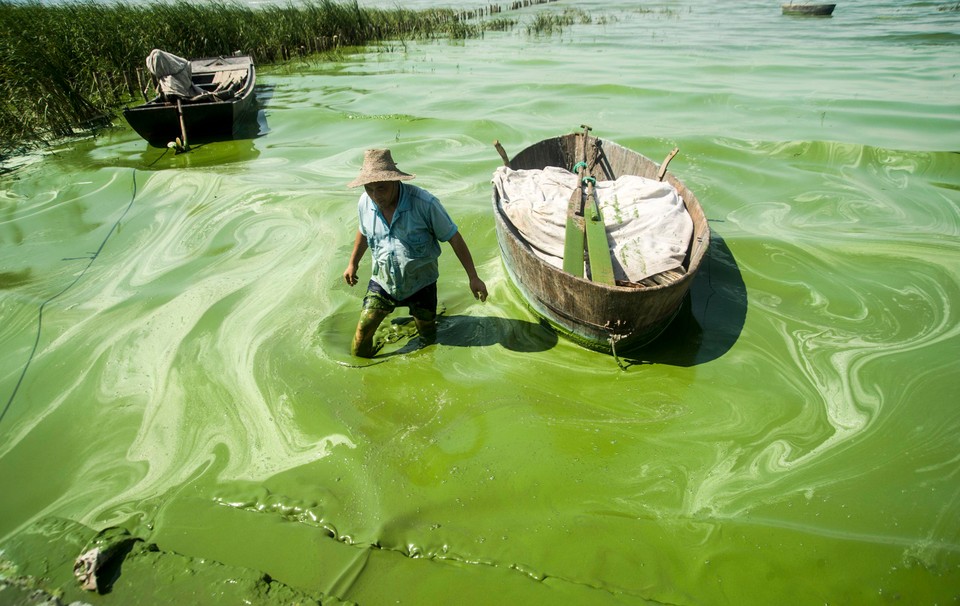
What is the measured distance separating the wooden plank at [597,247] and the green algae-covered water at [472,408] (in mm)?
618

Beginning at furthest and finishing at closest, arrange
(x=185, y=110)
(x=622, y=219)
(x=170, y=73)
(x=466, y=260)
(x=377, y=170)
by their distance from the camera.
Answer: (x=170, y=73)
(x=185, y=110)
(x=622, y=219)
(x=466, y=260)
(x=377, y=170)

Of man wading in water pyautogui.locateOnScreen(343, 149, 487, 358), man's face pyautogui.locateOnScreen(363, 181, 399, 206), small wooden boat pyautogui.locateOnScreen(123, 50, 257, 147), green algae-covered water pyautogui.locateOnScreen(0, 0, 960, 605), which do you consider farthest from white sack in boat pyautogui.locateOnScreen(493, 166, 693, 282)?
small wooden boat pyautogui.locateOnScreen(123, 50, 257, 147)

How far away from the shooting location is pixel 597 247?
3.79m

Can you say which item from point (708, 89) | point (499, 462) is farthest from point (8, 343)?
point (708, 89)

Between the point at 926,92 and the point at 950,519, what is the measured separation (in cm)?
1054

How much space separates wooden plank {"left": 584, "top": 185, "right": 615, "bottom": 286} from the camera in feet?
11.5

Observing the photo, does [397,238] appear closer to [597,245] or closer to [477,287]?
[477,287]

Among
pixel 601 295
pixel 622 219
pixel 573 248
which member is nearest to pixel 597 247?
pixel 573 248

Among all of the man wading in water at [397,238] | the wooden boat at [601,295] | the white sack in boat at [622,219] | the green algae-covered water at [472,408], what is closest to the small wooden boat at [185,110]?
the green algae-covered water at [472,408]

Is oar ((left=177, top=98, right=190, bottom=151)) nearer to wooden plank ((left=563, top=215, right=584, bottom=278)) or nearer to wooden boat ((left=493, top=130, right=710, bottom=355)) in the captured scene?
wooden boat ((left=493, top=130, right=710, bottom=355))

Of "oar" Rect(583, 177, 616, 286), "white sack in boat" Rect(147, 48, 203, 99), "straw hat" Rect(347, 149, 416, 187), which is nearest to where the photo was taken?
"straw hat" Rect(347, 149, 416, 187)

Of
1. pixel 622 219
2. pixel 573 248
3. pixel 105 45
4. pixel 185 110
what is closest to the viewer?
pixel 573 248

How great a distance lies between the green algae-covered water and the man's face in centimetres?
128

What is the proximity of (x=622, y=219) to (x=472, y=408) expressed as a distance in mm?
2086
